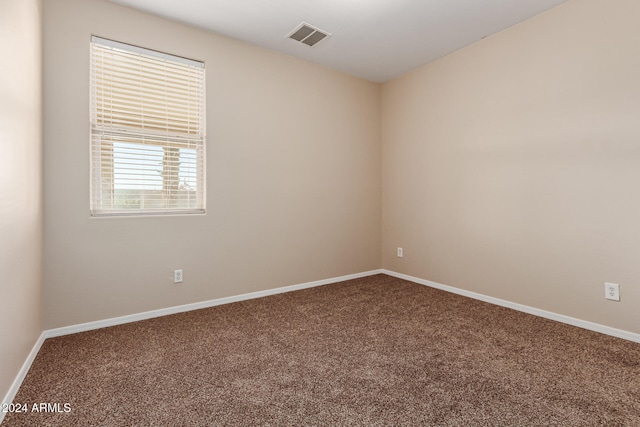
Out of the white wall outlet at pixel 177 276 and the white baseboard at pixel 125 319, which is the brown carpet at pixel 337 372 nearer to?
the white baseboard at pixel 125 319

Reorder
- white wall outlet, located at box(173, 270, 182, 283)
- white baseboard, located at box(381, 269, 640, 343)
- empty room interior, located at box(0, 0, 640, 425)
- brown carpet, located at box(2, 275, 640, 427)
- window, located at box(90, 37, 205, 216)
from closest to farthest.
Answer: brown carpet, located at box(2, 275, 640, 427)
empty room interior, located at box(0, 0, 640, 425)
white baseboard, located at box(381, 269, 640, 343)
window, located at box(90, 37, 205, 216)
white wall outlet, located at box(173, 270, 182, 283)

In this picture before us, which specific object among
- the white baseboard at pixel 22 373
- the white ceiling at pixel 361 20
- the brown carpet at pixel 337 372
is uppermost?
the white ceiling at pixel 361 20

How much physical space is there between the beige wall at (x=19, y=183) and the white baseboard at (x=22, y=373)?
0.12 feet

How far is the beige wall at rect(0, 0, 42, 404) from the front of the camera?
1.49 meters

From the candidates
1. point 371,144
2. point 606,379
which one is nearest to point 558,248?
point 606,379

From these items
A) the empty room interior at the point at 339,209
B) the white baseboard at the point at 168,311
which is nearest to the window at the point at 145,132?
the empty room interior at the point at 339,209

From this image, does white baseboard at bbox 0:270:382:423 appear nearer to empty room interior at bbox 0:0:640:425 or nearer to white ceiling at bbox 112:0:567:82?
empty room interior at bbox 0:0:640:425

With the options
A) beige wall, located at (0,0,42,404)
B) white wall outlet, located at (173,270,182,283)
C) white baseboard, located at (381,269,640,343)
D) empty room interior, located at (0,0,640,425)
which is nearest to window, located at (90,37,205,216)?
empty room interior, located at (0,0,640,425)

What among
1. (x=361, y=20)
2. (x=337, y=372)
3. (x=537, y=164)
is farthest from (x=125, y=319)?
(x=537, y=164)

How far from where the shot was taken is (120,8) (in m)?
2.56

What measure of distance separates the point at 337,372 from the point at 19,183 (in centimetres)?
210

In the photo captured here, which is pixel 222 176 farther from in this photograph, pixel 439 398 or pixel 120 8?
pixel 439 398

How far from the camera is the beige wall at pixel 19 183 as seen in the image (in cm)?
149

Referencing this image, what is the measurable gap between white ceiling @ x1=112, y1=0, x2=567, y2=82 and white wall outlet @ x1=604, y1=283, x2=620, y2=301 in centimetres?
231
